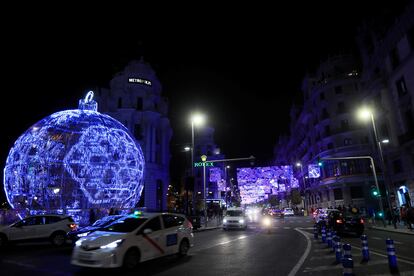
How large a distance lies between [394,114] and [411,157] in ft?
15.8

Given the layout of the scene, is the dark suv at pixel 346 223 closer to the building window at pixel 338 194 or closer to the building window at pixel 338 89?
the building window at pixel 338 194

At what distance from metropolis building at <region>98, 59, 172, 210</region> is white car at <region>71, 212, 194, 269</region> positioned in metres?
41.7

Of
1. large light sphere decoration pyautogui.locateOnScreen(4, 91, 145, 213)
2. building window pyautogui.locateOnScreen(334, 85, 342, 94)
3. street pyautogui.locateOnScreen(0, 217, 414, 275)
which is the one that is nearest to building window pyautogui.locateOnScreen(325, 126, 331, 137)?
building window pyautogui.locateOnScreen(334, 85, 342, 94)

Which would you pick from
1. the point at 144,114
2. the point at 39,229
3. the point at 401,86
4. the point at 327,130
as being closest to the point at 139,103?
the point at 144,114

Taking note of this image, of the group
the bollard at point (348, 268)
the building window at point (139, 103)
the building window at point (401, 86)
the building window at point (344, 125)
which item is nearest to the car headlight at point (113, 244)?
the bollard at point (348, 268)

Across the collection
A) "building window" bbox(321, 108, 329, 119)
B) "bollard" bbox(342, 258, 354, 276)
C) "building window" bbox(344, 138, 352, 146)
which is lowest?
"bollard" bbox(342, 258, 354, 276)

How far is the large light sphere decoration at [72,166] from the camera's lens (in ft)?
69.3

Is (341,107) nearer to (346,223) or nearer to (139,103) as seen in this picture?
(139,103)

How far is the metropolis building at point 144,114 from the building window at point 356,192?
31.9 m

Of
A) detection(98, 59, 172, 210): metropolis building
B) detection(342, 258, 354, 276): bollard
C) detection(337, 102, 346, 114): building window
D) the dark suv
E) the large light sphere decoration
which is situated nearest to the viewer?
detection(342, 258, 354, 276): bollard

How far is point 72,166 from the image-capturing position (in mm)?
22766

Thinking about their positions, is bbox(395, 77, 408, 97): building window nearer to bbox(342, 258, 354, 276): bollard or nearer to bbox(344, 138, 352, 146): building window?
bbox(344, 138, 352, 146): building window

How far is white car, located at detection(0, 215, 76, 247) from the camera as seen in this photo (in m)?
15.0

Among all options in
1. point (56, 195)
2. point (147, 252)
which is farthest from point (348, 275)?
point (56, 195)
